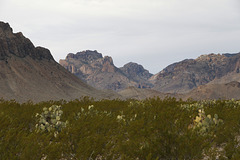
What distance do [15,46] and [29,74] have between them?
2068 centimetres

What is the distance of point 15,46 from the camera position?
109625 mm

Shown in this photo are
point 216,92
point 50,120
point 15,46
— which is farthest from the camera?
point 216,92

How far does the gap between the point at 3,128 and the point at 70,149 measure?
1936 mm

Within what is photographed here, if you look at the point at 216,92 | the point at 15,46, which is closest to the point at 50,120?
the point at 15,46

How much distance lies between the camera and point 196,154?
5.05 metres

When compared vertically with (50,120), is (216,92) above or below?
above

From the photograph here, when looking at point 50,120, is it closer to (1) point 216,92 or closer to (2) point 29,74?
(2) point 29,74

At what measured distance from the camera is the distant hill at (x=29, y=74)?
84688 mm

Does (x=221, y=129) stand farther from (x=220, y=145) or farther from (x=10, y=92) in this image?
(x=10, y=92)

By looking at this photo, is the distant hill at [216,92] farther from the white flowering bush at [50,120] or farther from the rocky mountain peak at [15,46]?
the white flowering bush at [50,120]

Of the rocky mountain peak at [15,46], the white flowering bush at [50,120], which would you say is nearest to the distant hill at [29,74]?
the rocky mountain peak at [15,46]

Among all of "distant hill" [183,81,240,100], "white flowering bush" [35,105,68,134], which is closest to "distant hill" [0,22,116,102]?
"distant hill" [183,81,240,100]

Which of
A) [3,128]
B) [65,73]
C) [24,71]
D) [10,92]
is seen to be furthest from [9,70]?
[3,128]

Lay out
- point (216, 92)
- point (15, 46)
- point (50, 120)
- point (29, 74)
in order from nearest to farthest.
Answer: point (50, 120) → point (29, 74) → point (15, 46) → point (216, 92)
